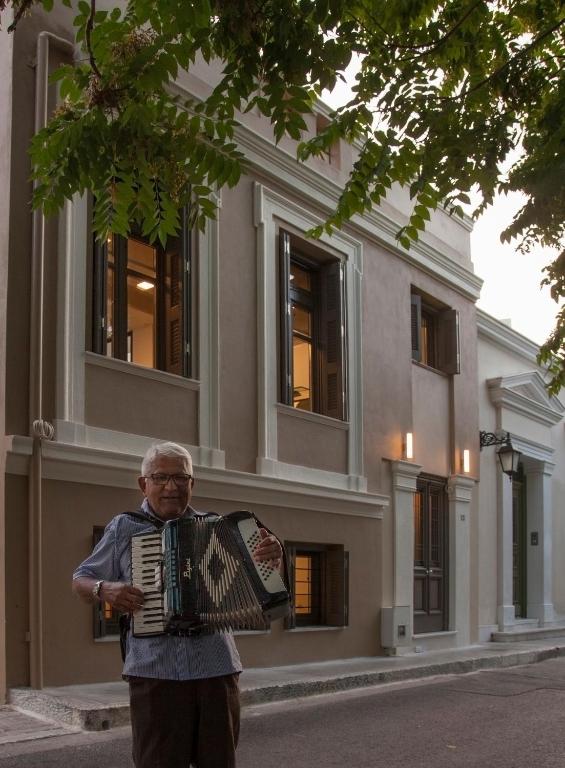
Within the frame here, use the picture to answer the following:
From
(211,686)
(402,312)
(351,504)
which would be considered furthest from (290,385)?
(211,686)

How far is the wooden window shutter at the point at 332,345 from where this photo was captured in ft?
44.7

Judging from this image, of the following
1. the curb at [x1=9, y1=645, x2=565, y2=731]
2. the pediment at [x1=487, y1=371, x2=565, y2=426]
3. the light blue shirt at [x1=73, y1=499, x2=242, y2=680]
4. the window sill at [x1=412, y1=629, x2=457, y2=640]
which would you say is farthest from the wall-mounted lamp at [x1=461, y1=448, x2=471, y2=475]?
the light blue shirt at [x1=73, y1=499, x2=242, y2=680]

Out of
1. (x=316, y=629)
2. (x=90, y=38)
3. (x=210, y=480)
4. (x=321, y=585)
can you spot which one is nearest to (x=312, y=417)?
(x=321, y=585)

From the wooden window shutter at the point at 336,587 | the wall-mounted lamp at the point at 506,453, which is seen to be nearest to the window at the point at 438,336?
the wall-mounted lamp at the point at 506,453

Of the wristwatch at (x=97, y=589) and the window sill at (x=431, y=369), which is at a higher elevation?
the window sill at (x=431, y=369)

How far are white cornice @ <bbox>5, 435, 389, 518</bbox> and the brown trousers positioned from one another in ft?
17.2

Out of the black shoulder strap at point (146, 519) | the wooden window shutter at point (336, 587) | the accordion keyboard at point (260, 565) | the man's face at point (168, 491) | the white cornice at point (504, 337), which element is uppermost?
the white cornice at point (504, 337)

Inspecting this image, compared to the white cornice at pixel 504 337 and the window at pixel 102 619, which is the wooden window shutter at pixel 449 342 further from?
the window at pixel 102 619

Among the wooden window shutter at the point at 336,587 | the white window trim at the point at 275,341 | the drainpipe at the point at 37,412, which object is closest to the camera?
the drainpipe at the point at 37,412

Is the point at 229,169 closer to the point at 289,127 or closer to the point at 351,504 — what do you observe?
the point at 289,127

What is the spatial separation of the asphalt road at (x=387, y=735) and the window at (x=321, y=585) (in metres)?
1.75

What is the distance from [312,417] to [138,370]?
10.9 feet

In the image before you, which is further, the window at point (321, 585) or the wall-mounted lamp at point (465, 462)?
the wall-mounted lamp at point (465, 462)

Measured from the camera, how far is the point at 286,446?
12.5m
